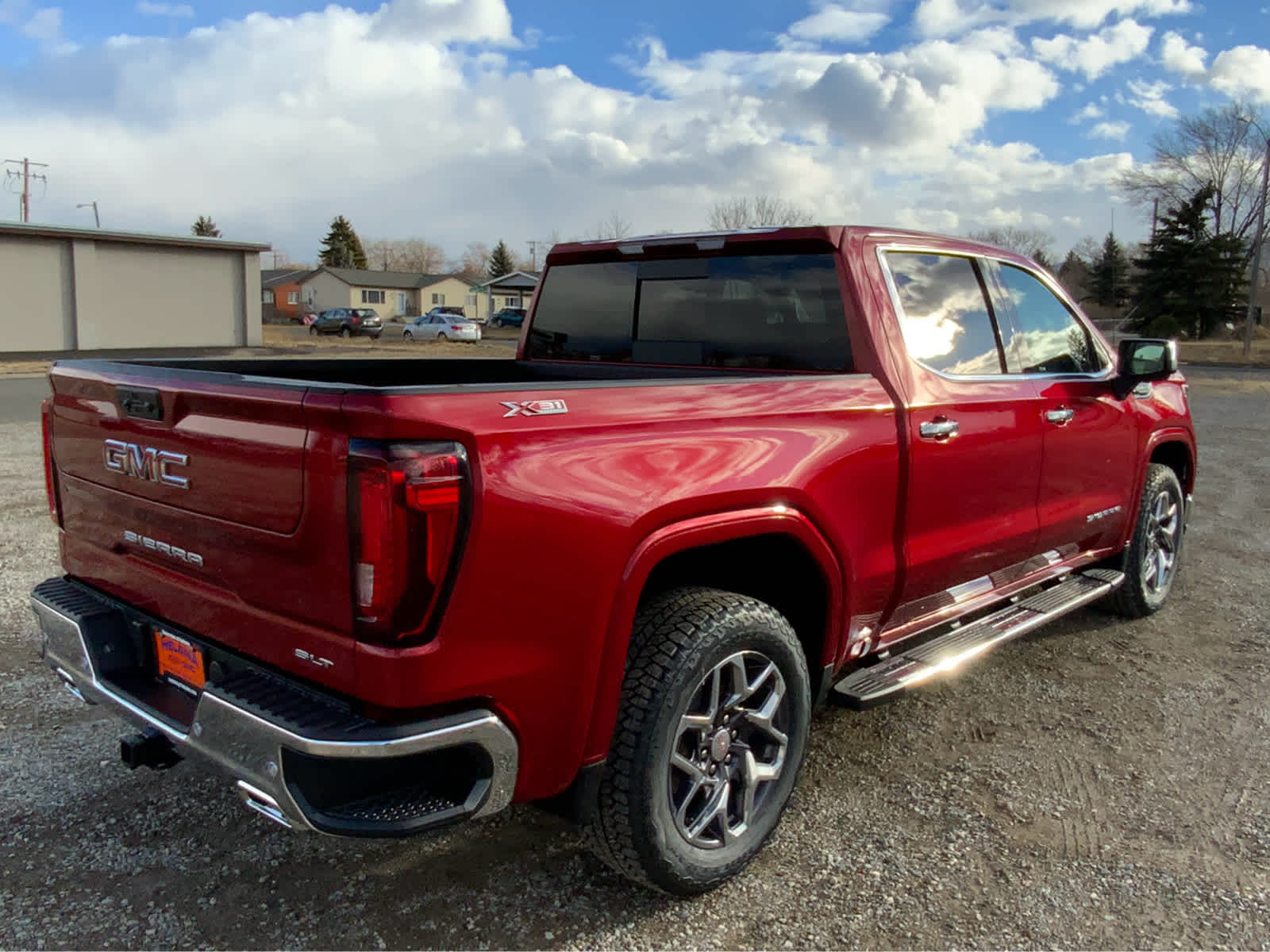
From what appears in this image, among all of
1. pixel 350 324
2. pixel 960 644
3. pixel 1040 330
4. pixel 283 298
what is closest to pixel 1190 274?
pixel 350 324

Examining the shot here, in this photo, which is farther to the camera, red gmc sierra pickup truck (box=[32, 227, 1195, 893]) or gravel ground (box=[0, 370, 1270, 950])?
gravel ground (box=[0, 370, 1270, 950])

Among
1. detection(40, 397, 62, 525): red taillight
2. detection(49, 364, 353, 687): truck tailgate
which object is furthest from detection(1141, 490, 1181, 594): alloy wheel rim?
detection(40, 397, 62, 525): red taillight

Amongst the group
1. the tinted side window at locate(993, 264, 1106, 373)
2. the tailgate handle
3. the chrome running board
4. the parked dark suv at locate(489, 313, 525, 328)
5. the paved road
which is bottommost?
the paved road

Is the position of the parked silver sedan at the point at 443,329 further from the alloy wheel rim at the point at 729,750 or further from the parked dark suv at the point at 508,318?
the alloy wheel rim at the point at 729,750

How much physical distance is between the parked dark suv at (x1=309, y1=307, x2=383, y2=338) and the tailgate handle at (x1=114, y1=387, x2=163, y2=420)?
4506 cm

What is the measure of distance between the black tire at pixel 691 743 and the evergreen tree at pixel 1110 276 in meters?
63.5

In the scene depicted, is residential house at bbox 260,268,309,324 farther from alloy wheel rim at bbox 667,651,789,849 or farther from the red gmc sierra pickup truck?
alloy wheel rim at bbox 667,651,789,849

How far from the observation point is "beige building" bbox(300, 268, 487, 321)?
80.3 metres

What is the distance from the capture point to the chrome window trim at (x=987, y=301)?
3.48m

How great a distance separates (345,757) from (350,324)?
46206mm

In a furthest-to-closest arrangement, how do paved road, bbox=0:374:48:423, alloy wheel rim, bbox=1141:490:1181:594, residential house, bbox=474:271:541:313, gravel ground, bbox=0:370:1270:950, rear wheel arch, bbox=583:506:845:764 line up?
1. residential house, bbox=474:271:541:313
2. paved road, bbox=0:374:48:423
3. alloy wheel rim, bbox=1141:490:1181:594
4. gravel ground, bbox=0:370:1270:950
5. rear wheel arch, bbox=583:506:845:764

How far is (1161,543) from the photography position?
5379mm

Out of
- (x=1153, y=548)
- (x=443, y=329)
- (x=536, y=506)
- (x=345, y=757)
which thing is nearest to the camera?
(x=345, y=757)

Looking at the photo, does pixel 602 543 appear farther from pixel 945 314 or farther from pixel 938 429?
pixel 945 314
